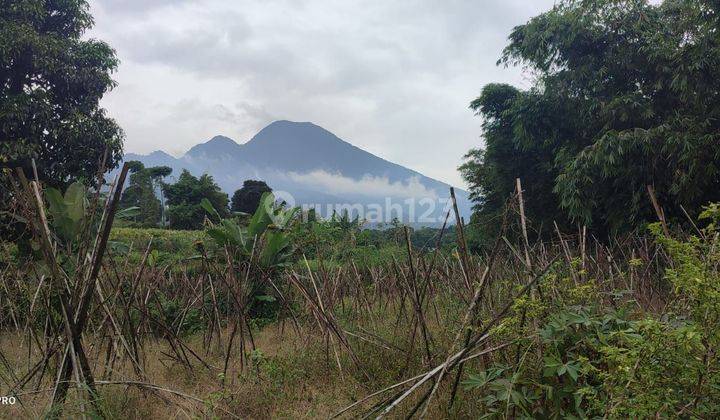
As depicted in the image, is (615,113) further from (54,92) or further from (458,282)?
(54,92)

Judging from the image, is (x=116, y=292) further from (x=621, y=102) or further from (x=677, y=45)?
(x=677, y=45)

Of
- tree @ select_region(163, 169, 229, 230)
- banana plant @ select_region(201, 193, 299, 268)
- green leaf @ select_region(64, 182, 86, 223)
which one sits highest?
tree @ select_region(163, 169, 229, 230)

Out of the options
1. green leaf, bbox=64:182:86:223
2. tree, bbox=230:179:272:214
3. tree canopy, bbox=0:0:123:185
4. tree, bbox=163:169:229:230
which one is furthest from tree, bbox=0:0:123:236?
tree, bbox=230:179:272:214

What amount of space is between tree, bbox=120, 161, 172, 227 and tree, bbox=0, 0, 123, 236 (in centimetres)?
1524

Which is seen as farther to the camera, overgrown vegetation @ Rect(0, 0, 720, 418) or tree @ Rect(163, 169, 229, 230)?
tree @ Rect(163, 169, 229, 230)

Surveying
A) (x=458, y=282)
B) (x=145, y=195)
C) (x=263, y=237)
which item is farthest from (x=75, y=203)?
(x=145, y=195)

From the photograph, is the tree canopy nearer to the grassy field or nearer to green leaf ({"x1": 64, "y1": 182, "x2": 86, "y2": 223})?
green leaf ({"x1": 64, "y1": 182, "x2": 86, "y2": 223})

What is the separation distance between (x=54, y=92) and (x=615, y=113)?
40.7ft

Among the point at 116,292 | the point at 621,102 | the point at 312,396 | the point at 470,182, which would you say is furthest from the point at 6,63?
the point at 470,182

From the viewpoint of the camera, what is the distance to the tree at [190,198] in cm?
2447

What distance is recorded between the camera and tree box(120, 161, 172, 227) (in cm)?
2673

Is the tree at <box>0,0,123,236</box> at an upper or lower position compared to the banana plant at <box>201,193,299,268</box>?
upper

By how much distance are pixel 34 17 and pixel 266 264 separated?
9139mm

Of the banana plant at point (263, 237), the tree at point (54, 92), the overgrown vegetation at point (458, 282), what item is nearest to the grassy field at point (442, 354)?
the overgrown vegetation at point (458, 282)
